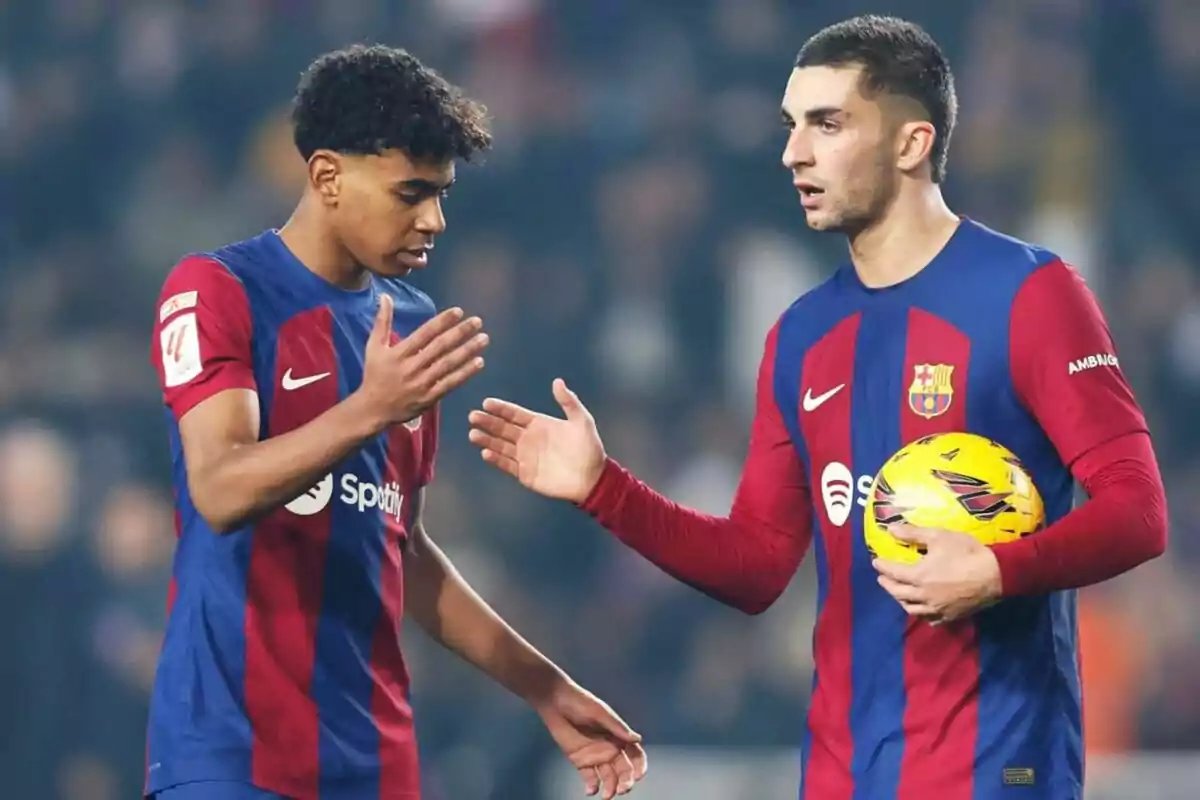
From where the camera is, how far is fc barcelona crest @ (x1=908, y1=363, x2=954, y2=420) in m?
3.81

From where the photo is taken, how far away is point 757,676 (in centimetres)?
833

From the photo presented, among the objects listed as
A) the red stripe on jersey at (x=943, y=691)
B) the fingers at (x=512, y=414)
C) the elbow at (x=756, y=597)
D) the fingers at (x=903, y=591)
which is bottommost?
the red stripe on jersey at (x=943, y=691)

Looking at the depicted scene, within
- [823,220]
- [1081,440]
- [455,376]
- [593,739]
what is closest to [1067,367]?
[1081,440]

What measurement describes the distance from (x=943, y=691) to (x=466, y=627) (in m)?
1.11

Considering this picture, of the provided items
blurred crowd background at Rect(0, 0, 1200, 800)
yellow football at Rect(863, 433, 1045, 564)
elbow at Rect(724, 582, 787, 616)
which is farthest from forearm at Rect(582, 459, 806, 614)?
blurred crowd background at Rect(0, 0, 1200, 800)

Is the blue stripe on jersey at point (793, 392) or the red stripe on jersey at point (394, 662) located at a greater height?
the blue stripe on jersey at point (793, 392)

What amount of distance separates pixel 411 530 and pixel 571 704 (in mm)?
497

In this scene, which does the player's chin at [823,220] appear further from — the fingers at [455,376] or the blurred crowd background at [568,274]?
the blurred crowd background at [568,274]

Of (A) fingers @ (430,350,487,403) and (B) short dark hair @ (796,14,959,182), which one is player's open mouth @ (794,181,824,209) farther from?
(A) fingers @ (430,350,487,403)

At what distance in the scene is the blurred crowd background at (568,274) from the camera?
26.4ft

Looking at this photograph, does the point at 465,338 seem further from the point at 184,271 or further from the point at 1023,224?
the point at 1023,224

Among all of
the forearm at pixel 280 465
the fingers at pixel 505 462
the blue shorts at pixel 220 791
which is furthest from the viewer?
the fingers at pixel 505 462

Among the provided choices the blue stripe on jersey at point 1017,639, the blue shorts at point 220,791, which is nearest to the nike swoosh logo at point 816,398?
the blue stripe on jersey at point 1017,639

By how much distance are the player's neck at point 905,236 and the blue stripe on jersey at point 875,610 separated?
2.7 inches
